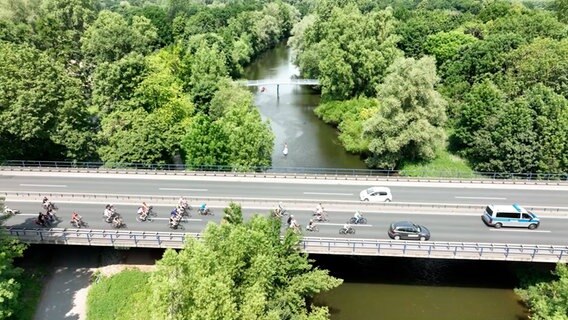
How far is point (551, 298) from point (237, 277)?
72.2 feet

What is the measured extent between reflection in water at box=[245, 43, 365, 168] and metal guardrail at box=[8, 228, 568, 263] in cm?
2721

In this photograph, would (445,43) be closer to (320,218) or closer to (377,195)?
(377,195)

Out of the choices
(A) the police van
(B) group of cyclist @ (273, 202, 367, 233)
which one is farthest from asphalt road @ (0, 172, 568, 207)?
(A) the police van

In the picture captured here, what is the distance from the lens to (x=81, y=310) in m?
34.2

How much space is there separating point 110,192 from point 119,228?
780 centimetres

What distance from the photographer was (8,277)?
31.3 meters

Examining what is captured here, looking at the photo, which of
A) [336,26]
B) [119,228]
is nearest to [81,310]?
[119,228]

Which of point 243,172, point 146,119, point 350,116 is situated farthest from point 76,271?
point 350,116

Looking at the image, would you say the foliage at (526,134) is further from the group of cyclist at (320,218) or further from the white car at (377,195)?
the group of cyclist at (320,218)

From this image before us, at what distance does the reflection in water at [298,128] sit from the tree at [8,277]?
34804mm

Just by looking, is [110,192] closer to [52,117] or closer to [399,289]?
[52,117]

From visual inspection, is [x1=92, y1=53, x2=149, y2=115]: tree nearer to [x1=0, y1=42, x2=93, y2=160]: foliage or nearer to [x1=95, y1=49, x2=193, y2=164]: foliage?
[x1=95, y1=49, x2=193, y2=164]: foliage

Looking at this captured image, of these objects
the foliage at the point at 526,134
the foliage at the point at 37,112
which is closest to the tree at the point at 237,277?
the foliage at the point at 37,112

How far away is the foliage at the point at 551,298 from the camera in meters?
29.0
